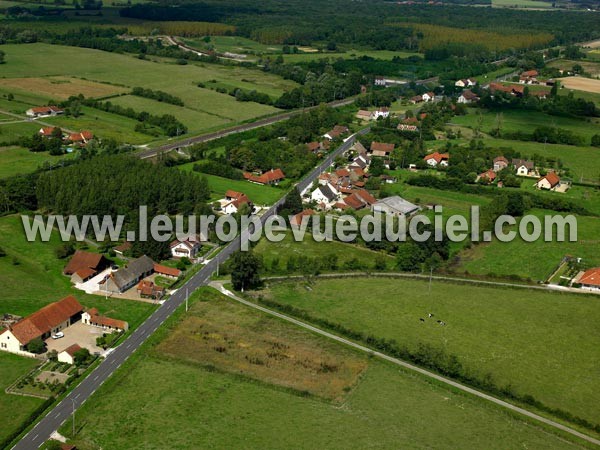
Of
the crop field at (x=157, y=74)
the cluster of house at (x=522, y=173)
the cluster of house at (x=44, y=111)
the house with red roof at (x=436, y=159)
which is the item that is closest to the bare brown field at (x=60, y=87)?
the crop field at (x=157, y=74)

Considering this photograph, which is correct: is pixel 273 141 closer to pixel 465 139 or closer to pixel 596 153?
pixel 465 139

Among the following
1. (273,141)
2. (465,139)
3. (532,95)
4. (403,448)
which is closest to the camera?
(403,448)

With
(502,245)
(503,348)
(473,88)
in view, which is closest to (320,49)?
(473,88)

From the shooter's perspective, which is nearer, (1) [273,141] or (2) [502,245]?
(2) [502,245]

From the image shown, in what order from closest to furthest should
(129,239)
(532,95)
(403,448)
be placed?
(403,448)
(129,239)
(532,95)

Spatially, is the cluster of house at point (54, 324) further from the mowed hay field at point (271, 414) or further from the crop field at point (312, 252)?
the crop field at point (312, 252)

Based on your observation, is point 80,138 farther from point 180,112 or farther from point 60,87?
point 60,87

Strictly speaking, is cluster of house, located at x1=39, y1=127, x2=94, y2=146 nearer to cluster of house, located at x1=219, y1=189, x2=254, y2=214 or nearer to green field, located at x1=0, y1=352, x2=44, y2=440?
cluster of house, located at x1=219, y1=189, x2=254, y2=214

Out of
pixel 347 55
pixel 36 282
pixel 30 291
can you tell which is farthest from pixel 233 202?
pixel 347 55

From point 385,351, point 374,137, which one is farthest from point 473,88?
point 385,351
